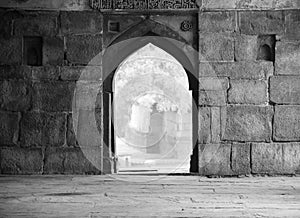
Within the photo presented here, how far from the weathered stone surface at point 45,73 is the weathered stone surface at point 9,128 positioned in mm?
575

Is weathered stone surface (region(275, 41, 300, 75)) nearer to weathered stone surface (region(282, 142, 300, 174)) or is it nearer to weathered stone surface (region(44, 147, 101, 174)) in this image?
weathered stone surface (region(282, 142, 300, 174))

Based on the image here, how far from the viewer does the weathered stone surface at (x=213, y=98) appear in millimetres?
5977

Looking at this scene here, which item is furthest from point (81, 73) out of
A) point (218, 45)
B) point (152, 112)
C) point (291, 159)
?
point (152, 112)

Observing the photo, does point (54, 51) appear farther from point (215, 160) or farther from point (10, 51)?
point (215, 160)

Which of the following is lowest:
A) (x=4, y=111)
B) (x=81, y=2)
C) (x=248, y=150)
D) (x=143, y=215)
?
(x=143, y=215)

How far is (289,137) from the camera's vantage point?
19.5 feet

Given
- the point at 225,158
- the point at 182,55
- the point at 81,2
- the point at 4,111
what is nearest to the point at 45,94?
the point at 4,111

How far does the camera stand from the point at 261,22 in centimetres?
599

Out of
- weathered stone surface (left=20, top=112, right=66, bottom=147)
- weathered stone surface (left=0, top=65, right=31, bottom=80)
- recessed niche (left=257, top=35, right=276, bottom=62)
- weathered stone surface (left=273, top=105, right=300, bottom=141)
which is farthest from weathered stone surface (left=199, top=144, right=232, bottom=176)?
weathered stone surface (left=0, top=65, right=31, bottom=80)

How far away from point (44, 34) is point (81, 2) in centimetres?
65

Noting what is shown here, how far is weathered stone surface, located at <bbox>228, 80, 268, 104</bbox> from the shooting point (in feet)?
19.6

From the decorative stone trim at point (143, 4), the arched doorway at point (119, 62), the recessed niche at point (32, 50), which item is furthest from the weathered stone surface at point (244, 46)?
the recessed niche at point (32, 50)

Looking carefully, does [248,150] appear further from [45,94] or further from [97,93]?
[45,94]

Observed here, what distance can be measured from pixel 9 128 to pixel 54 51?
1171 mm
